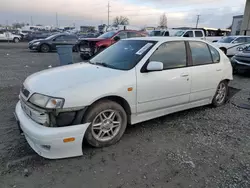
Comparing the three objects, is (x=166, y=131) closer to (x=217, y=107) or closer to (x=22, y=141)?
(x=217, y=107)

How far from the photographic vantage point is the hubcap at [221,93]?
185 inches

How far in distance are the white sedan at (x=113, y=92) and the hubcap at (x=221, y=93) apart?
27 cm

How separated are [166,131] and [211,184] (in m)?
1.32

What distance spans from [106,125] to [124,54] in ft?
4.37

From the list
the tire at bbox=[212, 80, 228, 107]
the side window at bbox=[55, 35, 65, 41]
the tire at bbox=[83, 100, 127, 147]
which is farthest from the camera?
the side window at bbox=[55, 35, 65, 41]

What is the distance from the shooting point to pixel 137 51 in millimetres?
3527

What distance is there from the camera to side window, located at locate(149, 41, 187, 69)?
3.52 m

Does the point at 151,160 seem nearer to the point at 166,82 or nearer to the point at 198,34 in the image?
the point at 166,82

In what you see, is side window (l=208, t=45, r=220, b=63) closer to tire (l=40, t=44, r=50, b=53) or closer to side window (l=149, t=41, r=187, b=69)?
side window (l=149, t=41, r=187, b=69)

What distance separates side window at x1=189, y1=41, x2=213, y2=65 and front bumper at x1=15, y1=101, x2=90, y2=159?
2.56 meters

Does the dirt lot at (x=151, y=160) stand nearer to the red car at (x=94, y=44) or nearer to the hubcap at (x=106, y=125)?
the hubcap at (x=106, y=125)

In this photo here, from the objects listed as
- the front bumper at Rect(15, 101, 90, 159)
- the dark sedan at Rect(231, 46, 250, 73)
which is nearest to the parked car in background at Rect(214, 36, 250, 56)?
the dark sedan at Rect(231, 46, 250, 73)

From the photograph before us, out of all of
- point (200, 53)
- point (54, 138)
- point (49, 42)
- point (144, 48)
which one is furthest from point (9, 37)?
point (54, 138)

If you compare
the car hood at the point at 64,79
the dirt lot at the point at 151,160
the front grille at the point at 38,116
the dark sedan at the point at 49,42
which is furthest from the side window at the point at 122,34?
the front grille at the point at 38,116
